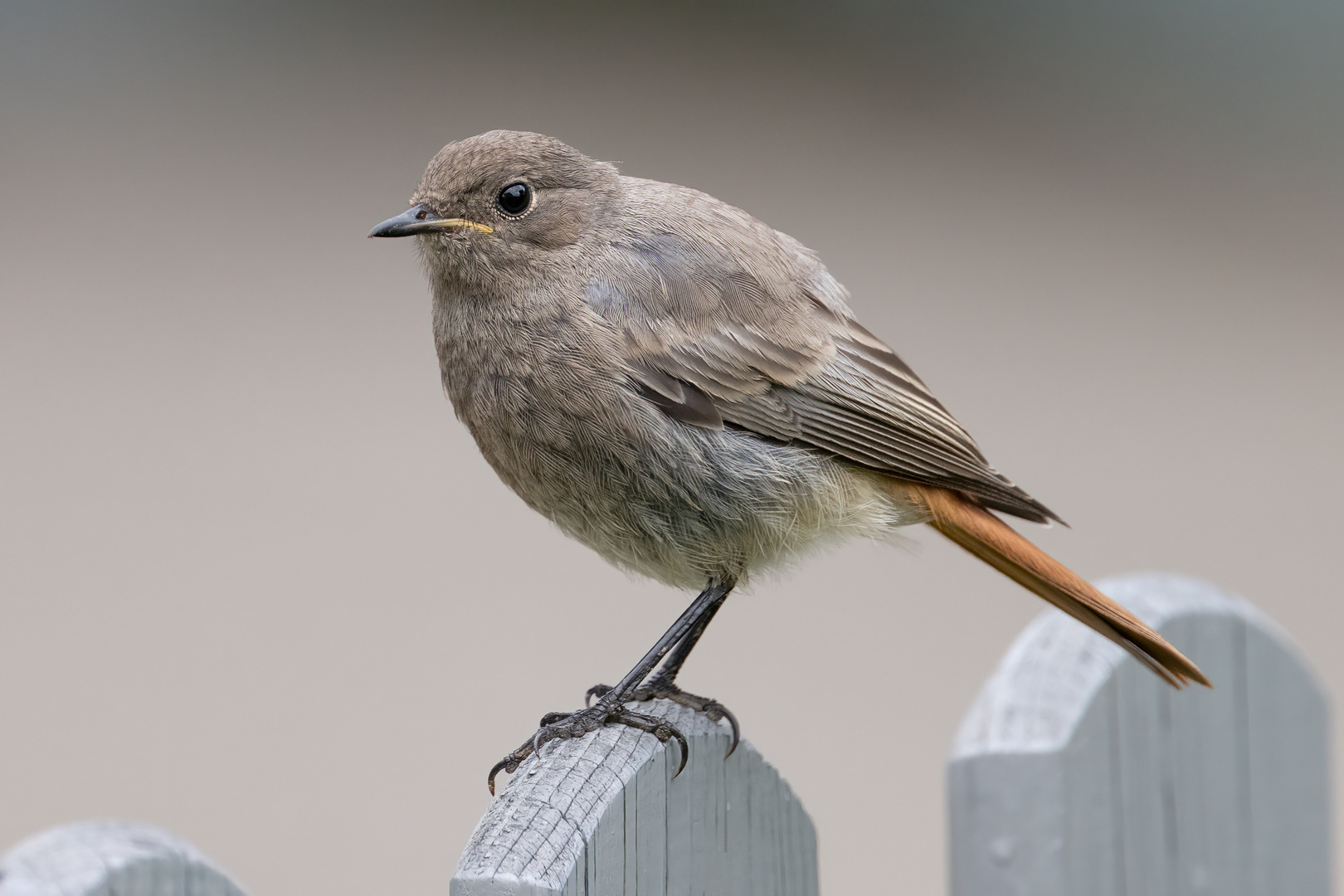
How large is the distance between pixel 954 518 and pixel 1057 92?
4.42 m

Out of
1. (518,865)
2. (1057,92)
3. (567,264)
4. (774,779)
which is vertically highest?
(1057,92)

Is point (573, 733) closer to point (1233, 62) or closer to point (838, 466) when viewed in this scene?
point (838, 466)

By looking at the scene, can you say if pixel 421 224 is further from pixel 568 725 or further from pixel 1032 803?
pixel 1032 803

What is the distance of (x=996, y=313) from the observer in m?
7.08

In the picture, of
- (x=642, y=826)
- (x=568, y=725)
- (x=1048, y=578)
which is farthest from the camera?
(x=1048, y=578)

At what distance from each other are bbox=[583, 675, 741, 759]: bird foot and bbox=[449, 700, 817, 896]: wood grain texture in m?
0.13

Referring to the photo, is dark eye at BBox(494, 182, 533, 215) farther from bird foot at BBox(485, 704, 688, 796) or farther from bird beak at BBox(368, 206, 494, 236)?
bird foot at BBox(485, 704, 688, 796)

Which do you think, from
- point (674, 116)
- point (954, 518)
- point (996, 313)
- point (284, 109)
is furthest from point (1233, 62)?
point (954, 518)

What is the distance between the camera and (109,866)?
177cm

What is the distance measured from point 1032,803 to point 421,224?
1.45m

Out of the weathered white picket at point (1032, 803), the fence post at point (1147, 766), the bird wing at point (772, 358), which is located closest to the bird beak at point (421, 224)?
the bird wing at point (772, 358)

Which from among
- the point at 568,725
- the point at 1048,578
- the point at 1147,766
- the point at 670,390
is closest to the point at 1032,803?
the point at 1147,766

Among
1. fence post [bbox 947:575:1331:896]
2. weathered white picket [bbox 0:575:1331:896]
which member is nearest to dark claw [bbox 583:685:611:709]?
weathered white picket [bbox 0:575:1331:896]

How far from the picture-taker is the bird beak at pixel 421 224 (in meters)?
2.87
